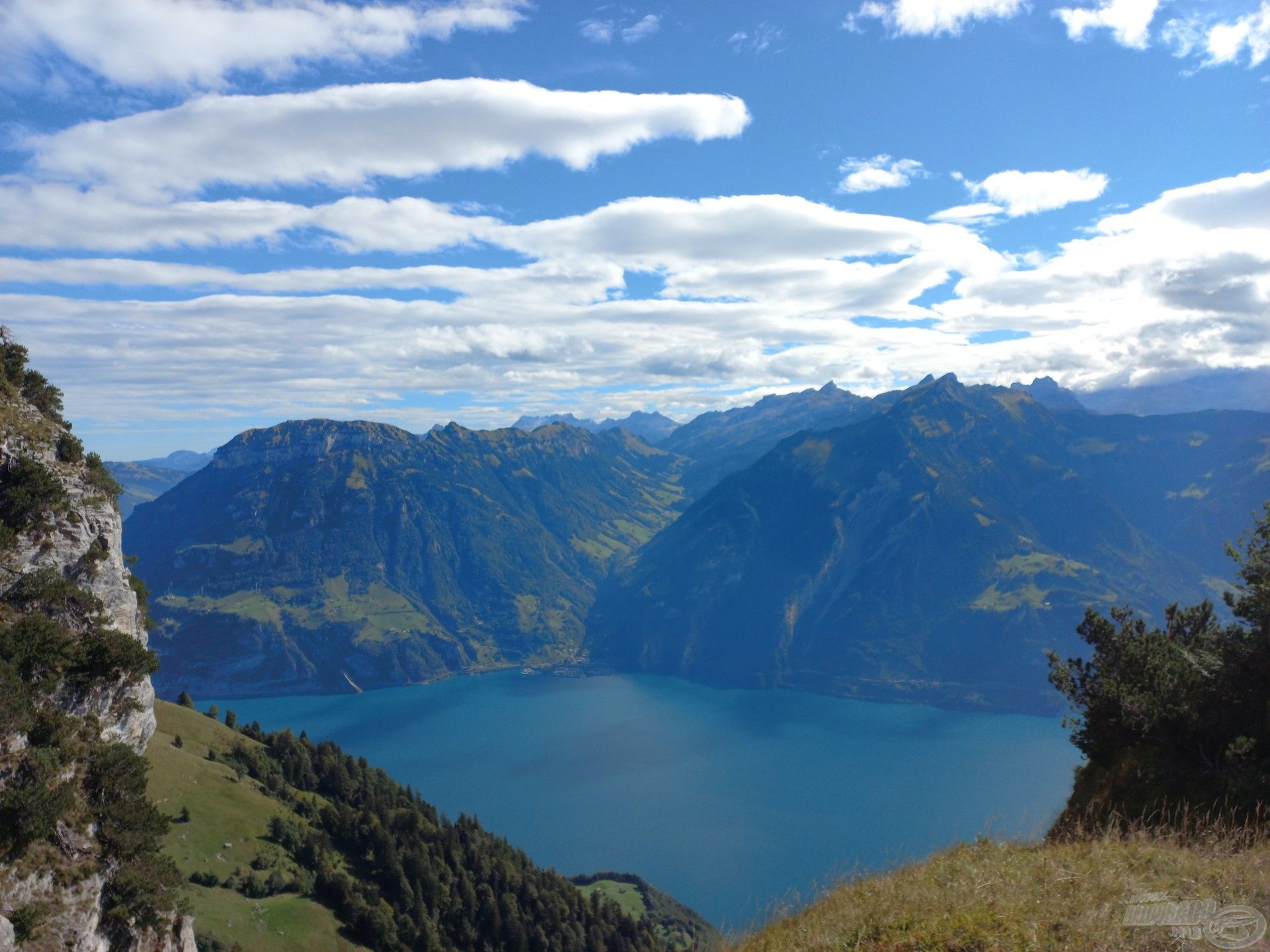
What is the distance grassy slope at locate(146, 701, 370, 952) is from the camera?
208 feet

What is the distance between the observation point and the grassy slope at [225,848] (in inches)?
2494

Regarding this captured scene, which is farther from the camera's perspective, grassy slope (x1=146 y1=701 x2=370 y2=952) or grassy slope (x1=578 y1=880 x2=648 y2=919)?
grassy slope (x1=578 y1=880 x2=648 y2=919)

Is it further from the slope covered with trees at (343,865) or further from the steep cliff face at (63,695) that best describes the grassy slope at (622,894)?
the steep cliff face at (63,695)

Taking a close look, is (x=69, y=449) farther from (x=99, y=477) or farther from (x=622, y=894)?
(x=622, y=894)

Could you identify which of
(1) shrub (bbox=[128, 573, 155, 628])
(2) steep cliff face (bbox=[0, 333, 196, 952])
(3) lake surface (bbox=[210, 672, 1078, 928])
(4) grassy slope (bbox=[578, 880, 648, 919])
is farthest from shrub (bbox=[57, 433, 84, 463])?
(3) lake surface (bbox=[210, 672, 1078, 928])

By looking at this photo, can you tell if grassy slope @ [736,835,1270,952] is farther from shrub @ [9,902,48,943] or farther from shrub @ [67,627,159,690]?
shrub @ [67,627,159,690]

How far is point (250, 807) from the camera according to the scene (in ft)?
267

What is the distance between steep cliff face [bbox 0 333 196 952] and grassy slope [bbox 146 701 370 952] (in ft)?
116

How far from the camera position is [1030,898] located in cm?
1087

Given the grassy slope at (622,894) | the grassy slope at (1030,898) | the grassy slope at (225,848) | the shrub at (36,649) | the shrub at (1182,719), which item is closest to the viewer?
the grassy slope at (1030,898)

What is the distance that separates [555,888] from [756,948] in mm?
98799

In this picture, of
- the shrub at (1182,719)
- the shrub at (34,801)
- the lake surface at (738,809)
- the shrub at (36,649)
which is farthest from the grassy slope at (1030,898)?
the lake surface at (738,809)

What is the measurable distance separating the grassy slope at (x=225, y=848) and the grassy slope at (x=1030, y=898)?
63.3 metres

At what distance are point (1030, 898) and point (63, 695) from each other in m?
32.3
